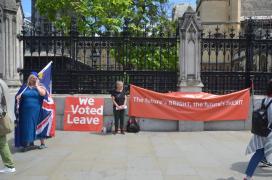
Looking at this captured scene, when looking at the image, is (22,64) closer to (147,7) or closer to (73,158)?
(73,158)

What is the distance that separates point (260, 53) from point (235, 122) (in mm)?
2490

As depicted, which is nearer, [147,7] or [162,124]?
[162,124]

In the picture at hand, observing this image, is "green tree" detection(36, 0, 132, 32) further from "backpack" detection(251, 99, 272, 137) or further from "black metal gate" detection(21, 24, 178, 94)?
"backpack" detection(251, 99, 272, 137)

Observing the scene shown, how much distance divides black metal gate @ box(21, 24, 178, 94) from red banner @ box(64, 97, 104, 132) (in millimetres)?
777

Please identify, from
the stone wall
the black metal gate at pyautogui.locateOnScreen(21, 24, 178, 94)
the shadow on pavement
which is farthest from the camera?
the stone wall

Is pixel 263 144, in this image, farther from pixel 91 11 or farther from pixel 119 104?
pixel 91 11

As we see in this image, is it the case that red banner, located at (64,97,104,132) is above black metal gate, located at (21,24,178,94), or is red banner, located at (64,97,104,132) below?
below

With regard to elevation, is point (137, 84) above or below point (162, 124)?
above

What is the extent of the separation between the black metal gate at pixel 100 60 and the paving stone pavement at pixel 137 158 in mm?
1968

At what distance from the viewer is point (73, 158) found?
27.4 ft

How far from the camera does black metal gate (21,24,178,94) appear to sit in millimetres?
12680

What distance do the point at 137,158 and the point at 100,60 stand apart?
5091 millimetres

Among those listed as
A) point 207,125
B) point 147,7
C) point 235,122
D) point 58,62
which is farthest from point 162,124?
point 147,7

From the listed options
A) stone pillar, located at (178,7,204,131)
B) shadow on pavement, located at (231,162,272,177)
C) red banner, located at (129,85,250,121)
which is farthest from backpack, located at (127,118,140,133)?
shadow on pavement, located at (231,162,272,177)
